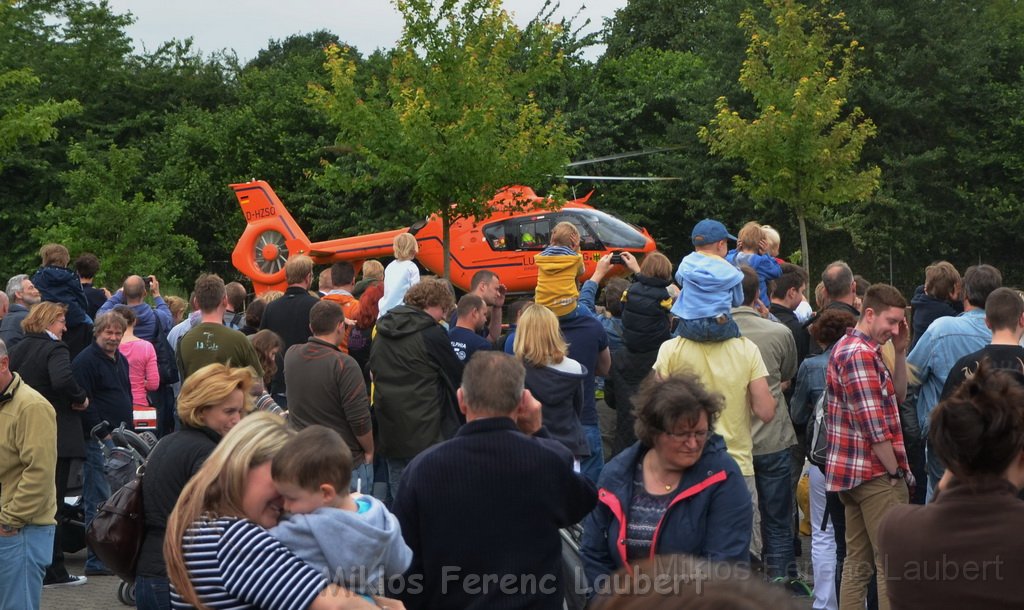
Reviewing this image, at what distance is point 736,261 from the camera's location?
30.2ft

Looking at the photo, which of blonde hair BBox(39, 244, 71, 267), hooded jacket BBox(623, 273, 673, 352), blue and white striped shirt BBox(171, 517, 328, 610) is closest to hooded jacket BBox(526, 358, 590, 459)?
hooded jacket BBox(623, 273, 673, 352)

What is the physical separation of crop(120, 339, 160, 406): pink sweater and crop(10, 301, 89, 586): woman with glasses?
1373 mm

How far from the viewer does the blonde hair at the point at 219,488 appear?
317 centimetres

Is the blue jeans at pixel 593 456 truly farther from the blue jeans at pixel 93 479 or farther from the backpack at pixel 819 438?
the blue jeans at pixel 93 479

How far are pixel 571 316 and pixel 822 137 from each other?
16.5 m

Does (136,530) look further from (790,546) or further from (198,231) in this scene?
(198,231)

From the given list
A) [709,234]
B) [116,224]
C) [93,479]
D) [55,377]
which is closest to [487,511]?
[709,234]

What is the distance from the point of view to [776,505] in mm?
7332

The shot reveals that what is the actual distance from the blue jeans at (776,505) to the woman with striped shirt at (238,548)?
4.37m

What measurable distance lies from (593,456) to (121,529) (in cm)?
453

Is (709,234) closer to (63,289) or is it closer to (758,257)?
(758,257)

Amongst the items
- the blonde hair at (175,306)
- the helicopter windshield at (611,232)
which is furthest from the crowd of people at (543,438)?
the helicopter windshield at (611,232)

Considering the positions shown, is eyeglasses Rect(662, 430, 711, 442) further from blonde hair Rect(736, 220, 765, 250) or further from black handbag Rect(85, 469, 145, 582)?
blonde hair Rect(736, 220, 765, 250)

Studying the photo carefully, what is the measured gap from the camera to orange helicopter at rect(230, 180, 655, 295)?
23.8 meters
